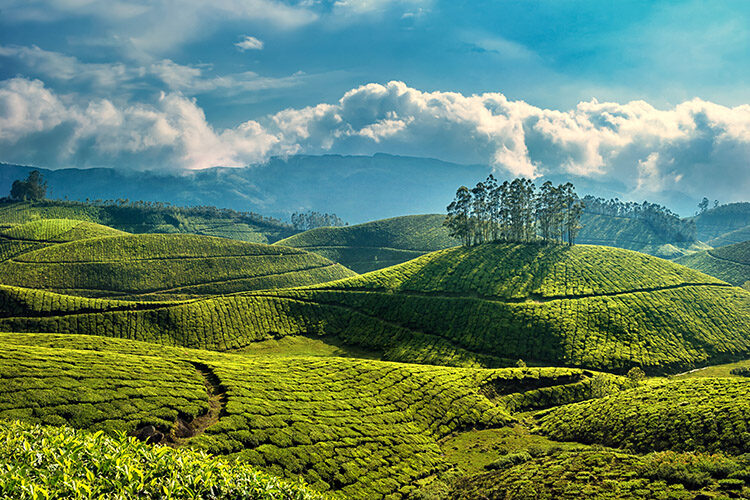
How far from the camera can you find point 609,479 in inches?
1692

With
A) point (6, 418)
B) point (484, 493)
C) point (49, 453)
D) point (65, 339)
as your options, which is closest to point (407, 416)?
point (484, 493)

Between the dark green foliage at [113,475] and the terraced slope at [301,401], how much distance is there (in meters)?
16.0

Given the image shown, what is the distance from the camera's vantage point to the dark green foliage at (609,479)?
126 feet

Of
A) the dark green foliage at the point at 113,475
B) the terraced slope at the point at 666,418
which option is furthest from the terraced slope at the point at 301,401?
the dark green foliage at the point at 113,475

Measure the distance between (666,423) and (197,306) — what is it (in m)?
117

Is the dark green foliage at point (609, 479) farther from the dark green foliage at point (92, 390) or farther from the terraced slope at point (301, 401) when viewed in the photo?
the dark green foliage at point (92, 390)

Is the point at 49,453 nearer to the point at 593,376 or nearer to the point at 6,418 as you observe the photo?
the point at 6,418

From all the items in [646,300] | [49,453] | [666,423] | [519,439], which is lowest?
[519,439]

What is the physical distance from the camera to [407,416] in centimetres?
7038

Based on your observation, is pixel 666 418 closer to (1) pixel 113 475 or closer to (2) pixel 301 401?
(2) pixel 301 401

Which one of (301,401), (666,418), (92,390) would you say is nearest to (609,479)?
(666,418)

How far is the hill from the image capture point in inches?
4360

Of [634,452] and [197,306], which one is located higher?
[197,306]

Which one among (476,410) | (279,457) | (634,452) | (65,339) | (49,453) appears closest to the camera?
(49,453)
